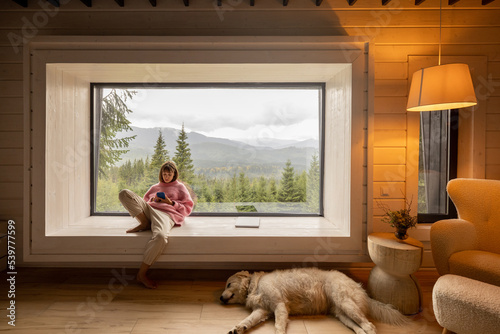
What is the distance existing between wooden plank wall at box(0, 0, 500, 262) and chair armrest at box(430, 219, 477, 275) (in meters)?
0.59

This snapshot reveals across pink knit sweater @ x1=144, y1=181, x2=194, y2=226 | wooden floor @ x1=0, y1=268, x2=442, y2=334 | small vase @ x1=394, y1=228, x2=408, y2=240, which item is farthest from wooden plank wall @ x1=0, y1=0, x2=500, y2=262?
pink knit sweater @ x1=144, y1=181, x2=194, y2=226

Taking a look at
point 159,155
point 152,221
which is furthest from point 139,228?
point 159,155

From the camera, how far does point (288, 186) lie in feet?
10.1

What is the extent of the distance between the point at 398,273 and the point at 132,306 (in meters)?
1.95

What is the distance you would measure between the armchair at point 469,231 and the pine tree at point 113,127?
10.2 feet

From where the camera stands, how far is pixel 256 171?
3107 millimetres

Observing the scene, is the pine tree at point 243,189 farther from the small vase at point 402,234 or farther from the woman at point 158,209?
the small vase at point 402,234

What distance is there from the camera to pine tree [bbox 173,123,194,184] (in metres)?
3.09

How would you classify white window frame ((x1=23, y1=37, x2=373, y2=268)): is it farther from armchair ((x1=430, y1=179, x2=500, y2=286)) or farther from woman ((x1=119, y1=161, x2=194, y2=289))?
armchair ((x1=430, y1=179, x2=500, y2=286))

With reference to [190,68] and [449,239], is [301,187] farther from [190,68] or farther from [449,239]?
[190,68]

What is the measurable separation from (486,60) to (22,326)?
4269mm

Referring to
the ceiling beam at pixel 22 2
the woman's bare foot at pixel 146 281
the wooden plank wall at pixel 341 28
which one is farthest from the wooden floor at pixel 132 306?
the ceiling beam at pixel 22 2

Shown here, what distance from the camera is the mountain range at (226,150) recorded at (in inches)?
121

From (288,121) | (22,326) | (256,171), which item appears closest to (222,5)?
(288,121)
